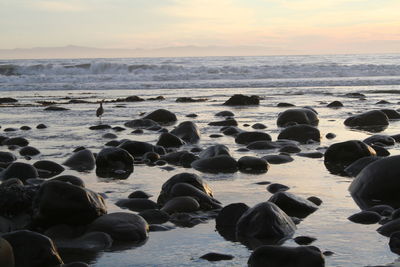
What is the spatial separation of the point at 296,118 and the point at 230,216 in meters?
8.82

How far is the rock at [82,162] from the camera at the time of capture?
8.16 m

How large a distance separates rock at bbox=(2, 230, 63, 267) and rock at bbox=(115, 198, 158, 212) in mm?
1681

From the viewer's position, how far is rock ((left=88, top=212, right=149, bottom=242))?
470cm

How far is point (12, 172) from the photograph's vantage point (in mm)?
7035

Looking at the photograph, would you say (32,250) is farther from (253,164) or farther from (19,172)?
(253,164)

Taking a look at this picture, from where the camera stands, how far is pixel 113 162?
26.5 ft

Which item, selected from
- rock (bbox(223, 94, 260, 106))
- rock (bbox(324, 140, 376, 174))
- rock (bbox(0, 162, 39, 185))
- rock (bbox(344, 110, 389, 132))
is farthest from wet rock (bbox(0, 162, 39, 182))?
rock (bbox(223, 94, 260, 106))

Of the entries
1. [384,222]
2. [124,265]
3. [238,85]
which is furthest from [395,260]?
[238,85]

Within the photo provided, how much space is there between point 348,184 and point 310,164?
1.40 metres

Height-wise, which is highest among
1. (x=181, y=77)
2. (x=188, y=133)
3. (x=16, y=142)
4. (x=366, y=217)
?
(x=366, y=217)

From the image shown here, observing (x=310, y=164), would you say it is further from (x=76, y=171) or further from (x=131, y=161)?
(x=76, y=171)

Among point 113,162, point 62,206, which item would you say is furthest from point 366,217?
point 113,162

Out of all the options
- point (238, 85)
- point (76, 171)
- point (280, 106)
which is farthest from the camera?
point (238, 85)

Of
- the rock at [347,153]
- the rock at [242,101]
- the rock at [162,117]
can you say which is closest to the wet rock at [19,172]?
the rock at [347,153]
